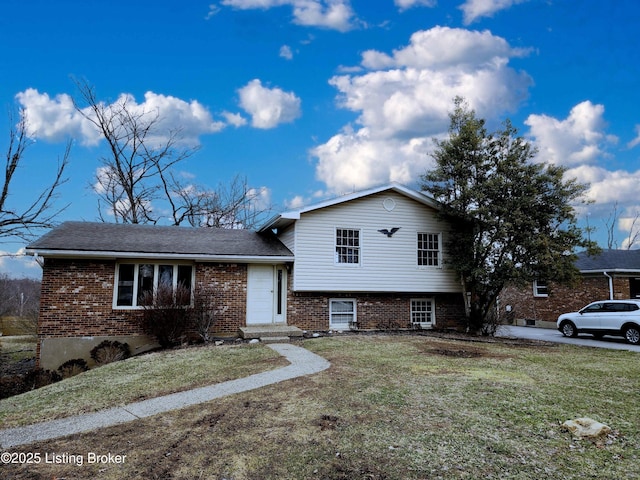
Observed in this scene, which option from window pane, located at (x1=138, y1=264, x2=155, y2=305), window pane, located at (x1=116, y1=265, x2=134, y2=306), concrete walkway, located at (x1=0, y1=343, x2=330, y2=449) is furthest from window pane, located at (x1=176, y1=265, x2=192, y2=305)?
concrete walkway, located at (x1=0, y1=343, x2=330, y2=449)

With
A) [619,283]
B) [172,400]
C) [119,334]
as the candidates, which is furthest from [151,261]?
[619,283]

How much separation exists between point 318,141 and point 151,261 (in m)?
11.5

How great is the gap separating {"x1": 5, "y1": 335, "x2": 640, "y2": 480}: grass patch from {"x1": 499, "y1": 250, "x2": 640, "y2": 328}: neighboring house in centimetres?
1285

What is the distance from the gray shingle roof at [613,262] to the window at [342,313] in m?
12.6

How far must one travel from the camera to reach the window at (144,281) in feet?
42.2

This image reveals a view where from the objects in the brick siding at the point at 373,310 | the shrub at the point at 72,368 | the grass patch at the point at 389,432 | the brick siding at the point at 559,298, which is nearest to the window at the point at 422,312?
the brick siding at the point at 373,310

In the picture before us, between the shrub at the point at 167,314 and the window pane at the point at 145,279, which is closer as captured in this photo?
the shrub at the point at 167,314

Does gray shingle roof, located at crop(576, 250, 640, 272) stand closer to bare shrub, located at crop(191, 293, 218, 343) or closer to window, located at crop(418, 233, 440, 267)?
window, located at crop(418, 233, 440, 267)

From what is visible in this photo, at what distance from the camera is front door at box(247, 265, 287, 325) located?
47.0 ft

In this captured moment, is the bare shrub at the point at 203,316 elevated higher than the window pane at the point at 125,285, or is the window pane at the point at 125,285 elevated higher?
the window pane at the point at 125,285

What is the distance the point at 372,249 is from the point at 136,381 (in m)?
9.43

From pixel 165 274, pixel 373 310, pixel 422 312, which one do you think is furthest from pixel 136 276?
pixel 422 312

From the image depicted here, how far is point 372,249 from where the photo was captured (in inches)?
599

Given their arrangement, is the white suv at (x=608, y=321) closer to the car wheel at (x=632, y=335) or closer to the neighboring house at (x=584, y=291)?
the car wheel at (x=632, y=335)
